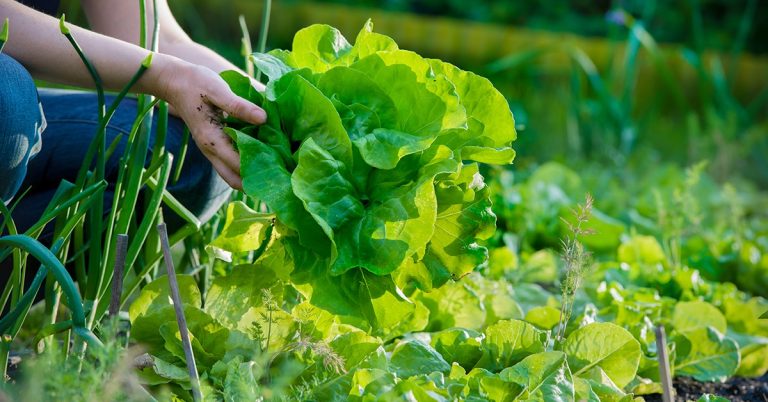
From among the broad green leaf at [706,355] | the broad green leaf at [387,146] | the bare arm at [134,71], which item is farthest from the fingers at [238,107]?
the broad green leaf at [706,355]

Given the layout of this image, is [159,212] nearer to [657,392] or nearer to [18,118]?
[18,118]

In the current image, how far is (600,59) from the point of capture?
194 inches

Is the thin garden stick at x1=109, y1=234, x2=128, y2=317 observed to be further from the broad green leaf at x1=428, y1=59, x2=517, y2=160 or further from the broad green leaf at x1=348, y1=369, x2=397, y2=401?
the broad green leaf at x1=428, y1=59, x2=517, y2=160

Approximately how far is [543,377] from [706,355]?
500 mm

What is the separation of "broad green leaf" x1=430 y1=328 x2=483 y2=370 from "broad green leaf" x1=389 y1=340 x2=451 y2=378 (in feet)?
0.16

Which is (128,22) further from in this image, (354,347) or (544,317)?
(544,317)

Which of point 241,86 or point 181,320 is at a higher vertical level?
point 241,86

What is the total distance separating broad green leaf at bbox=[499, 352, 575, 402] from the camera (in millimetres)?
1089

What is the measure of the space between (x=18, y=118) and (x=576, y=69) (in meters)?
2.31

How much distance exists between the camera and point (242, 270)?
1229 mm

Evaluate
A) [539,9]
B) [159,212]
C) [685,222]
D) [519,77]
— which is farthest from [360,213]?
[539,9]

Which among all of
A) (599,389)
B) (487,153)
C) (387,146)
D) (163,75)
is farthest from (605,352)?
(163,75)

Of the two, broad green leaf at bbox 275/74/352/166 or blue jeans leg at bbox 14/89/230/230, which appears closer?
broad green leaf at bbox 275/74/352/166

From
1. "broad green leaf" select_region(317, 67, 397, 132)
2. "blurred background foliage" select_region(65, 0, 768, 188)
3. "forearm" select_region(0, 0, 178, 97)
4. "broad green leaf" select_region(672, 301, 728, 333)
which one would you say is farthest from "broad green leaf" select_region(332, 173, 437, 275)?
"blurred background foliage" select_region(65, 0, 768, 188)
